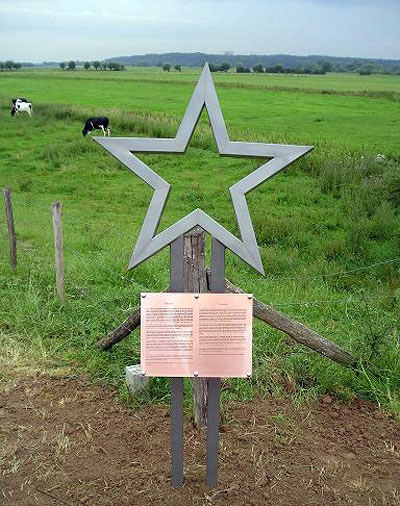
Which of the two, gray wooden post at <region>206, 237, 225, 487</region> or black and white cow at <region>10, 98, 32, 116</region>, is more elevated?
black and white cow at <region>10, 98, 32, 116</region>

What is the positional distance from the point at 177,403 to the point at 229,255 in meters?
5.92

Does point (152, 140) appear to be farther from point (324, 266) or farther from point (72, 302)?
point (324, 266)

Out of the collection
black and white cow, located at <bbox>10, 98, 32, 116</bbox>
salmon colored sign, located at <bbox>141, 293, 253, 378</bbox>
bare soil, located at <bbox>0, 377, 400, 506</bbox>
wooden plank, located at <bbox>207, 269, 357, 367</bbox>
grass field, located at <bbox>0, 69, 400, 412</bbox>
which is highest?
black and white cow, located at <bbox>10, 98, 32, 116</bbox>

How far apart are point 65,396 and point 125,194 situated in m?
10.4

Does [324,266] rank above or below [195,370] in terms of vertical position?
below

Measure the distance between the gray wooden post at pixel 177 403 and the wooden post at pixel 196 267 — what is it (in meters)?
0.26

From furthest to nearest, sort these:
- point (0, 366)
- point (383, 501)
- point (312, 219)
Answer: point (312, 219) → point (0, 366) → point (383, 501)

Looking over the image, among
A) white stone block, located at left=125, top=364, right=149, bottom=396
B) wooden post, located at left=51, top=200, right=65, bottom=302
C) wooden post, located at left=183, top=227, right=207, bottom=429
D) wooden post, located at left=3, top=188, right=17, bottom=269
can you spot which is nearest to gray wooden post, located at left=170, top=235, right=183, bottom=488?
wooden post, located at left=183, top=227, right=207, bottom=429

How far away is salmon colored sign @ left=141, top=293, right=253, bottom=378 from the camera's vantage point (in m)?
3.72

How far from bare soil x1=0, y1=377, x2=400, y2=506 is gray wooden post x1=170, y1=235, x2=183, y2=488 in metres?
0.15

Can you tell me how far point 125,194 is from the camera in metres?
15.1

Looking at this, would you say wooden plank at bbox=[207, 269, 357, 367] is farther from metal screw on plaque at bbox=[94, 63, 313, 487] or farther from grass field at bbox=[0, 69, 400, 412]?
metal screw on plaque at bbox=[94, 63, 313, 487]

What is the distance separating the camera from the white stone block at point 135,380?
4902 mm

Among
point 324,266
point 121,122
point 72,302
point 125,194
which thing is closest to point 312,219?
point 324,266
